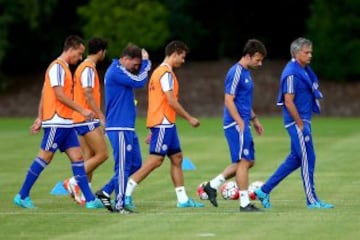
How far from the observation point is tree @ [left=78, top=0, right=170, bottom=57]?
55.2m

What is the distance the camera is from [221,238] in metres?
13.6

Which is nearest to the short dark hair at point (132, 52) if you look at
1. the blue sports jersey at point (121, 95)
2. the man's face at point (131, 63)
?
the man's face at point (131, 63)

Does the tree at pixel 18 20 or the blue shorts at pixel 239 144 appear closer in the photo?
the blue shorts at pixel 239 144

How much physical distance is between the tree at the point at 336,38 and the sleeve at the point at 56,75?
38.0m

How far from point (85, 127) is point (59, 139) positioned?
0.70 m

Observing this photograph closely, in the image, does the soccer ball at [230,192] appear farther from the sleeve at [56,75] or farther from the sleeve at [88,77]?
the sleeve at [56,75]

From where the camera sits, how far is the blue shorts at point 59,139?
17.2 metres

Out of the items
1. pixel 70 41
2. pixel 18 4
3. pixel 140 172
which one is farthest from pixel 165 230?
pixel 18 4

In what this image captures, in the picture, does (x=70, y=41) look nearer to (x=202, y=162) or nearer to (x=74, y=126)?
(x=74, y=126)

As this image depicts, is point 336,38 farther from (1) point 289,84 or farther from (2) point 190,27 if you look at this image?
(1) point 289,84

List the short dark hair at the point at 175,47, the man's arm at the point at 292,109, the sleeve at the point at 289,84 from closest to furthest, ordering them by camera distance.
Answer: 1. the man's arm at the point at 292,109
2. the sleeve at the point at 289,84
3. the short dark hair at the point at 175,47

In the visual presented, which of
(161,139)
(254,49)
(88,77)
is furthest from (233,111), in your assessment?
(88,77)

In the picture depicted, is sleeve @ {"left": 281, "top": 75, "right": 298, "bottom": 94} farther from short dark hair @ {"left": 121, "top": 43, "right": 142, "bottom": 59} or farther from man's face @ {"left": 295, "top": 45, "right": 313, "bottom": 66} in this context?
short dark hair @ {"left": 121, "top": 43, "right": 142, "bottom": 59}

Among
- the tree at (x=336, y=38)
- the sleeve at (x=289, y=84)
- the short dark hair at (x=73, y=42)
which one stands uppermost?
the short dark hair at (x=73, y=42)
